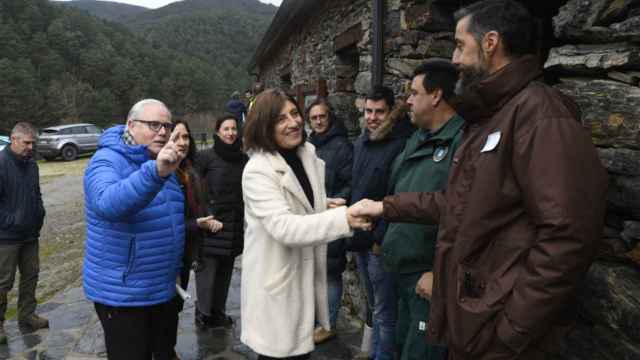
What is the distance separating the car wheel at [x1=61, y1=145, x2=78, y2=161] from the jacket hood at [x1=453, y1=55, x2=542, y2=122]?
22530 mm

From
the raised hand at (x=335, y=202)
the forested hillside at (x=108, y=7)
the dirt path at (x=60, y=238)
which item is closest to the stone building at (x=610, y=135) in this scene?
the raised hand at (x=335, y=202)

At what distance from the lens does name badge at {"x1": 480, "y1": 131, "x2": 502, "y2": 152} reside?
1521 millimetres

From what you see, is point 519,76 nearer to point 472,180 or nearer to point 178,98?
point 472,180

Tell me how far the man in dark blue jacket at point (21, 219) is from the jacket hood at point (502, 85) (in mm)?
3926

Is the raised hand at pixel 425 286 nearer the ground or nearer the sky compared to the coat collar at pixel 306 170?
nearer the ground

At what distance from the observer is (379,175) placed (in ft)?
9.86

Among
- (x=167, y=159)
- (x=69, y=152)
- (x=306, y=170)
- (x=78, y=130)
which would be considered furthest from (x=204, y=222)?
(x=78, y=130)

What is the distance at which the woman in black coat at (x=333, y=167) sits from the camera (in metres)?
3.62

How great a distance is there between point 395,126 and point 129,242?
1.74 metres

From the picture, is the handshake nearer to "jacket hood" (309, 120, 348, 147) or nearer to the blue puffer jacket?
the blue puffer jacket

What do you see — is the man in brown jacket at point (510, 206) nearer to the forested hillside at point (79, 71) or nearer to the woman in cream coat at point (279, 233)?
the woman in cream coat at point (279, 233)

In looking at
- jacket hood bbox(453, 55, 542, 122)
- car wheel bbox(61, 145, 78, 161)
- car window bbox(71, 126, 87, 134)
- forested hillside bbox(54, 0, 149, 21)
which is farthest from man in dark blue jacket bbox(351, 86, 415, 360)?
forested hillside bbox(54, 0, 149, 21)

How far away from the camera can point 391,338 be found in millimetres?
3047

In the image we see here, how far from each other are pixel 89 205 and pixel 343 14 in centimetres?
386
